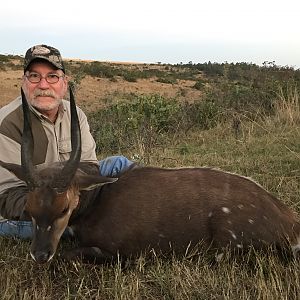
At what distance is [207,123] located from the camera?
1105 centimetres

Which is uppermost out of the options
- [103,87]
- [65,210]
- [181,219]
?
[65,210]

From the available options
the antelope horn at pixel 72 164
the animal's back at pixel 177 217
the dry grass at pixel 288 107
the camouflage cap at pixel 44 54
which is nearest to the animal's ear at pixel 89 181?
the antelope horn at pixel 72 164

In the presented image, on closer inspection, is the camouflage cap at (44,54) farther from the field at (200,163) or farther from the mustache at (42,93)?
the field at (200,163)

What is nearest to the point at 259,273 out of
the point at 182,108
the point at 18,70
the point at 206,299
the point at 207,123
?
the point at 206,299

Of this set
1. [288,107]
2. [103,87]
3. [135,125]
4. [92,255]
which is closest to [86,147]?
[92,255]

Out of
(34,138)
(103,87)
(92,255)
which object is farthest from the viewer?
(103,87)

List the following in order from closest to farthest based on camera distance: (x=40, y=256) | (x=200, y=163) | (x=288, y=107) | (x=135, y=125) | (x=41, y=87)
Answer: (x=40, y=256), (x=41, y=87), (x=200, y=163), (x=135, y=125), (x=288, y=107)

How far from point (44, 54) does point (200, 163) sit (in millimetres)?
3259

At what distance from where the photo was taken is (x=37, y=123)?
4.86 meters

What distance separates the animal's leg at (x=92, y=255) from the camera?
4234mm

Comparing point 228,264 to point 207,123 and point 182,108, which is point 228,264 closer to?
point 207,123

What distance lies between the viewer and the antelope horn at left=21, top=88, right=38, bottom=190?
385 cm

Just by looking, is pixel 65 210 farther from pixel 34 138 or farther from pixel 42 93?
pixel 42 93

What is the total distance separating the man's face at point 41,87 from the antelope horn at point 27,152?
990 millimetres
